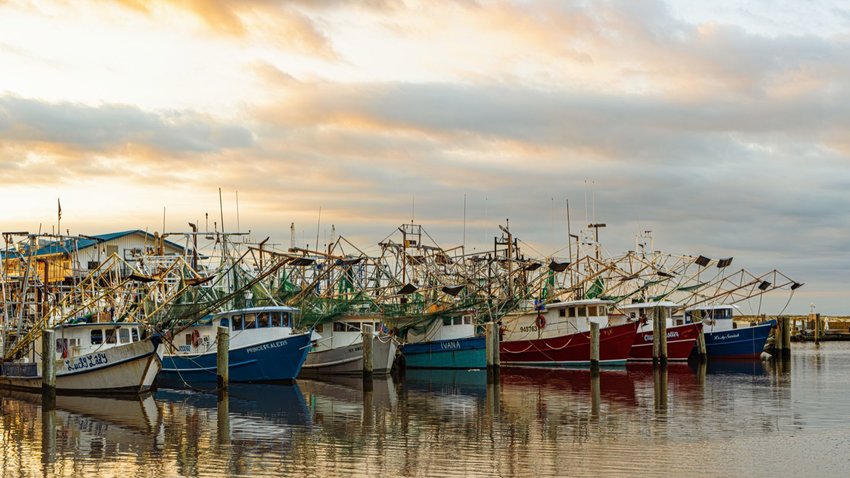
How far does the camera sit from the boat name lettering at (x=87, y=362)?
1441 inches

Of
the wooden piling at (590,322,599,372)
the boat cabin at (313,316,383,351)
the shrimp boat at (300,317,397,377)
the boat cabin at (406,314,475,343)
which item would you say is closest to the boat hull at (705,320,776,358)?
the boat cabin at (406,314,475,343)

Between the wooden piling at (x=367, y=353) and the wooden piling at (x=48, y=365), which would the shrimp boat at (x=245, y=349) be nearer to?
the wooden piling at (x=367, y=353)

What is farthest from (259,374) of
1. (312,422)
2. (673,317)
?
(673,317)

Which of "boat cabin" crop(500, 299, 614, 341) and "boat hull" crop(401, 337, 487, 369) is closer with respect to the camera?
"boat hull" crop(401, 337, 487, 369)

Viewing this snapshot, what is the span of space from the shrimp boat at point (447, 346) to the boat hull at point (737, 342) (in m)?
16.7

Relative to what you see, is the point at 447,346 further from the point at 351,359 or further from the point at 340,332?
the point at 351,359

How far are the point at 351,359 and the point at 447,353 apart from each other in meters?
6.09

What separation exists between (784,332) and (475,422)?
128 ft

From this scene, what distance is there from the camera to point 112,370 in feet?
120

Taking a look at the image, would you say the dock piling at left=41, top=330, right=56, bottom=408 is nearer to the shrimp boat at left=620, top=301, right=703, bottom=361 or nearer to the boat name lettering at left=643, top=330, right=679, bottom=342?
the shrimp boat at left=620, top=301, right=703, bottom=361

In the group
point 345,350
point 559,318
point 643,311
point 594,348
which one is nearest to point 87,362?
point 345,350

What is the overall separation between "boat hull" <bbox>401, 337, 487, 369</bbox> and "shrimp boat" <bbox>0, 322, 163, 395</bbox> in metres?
16.7

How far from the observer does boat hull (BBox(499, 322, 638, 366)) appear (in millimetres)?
53906

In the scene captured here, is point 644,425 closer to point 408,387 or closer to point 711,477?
point 711,477
